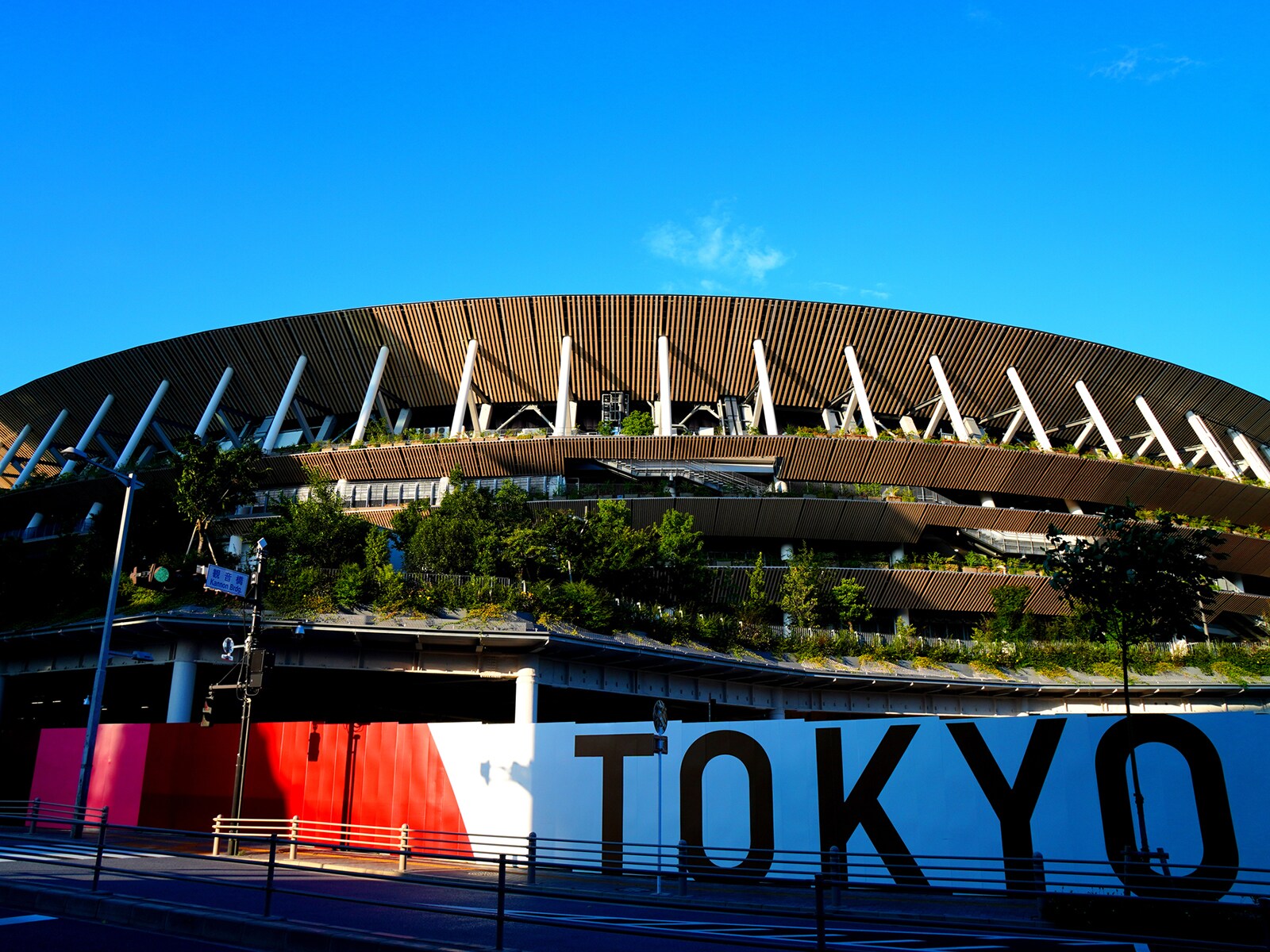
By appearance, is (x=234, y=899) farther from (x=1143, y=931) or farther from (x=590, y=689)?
(x=590, y=689)

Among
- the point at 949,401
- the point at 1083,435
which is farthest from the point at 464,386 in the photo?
the point at 1083,435

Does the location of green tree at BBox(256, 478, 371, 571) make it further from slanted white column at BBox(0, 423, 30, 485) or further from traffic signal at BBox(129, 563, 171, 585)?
slanted white column at BBox(0, 423, 30, 485)

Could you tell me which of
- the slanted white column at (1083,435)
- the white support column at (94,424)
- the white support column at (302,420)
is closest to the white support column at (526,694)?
the white support column at (302,420)

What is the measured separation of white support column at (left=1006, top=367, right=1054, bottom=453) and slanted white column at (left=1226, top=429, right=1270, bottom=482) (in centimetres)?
1468

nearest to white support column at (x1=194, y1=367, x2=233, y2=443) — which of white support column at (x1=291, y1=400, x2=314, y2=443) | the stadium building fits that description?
the stadium building

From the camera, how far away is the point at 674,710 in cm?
4062

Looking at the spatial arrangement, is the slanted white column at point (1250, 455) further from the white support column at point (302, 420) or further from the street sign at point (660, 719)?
the white support column at point (302, 420)

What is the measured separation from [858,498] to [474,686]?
21.6 meters

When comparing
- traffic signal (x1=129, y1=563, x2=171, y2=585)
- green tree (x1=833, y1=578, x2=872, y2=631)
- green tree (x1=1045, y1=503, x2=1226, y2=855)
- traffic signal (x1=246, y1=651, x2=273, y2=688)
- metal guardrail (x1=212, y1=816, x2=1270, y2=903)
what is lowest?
metal guardrail (x1=212, y1=816, x2=1270, y2=903)

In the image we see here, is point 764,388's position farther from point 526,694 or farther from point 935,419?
point 526,694

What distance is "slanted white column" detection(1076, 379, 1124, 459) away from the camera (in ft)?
173

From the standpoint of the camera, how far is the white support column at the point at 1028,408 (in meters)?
52.0

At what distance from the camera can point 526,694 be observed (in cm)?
3061

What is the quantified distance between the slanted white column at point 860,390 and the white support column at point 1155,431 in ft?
57.7
